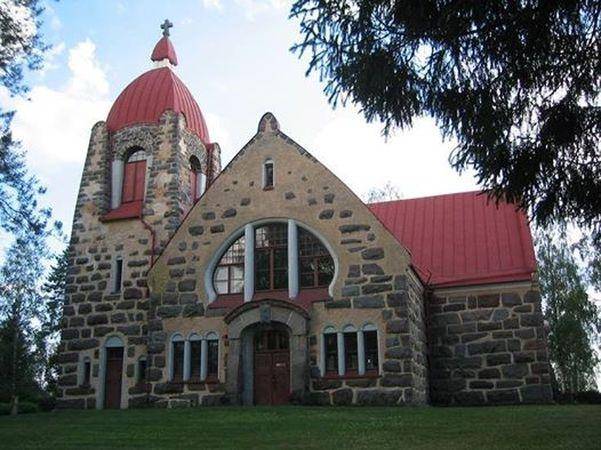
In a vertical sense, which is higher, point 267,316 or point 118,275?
point 118,275

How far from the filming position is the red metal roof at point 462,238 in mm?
20203

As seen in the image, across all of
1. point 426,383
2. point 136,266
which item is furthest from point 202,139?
point 426,383

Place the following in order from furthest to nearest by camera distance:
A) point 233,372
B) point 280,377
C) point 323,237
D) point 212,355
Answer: point 212,355, point 323,237, point 280,377, point 233,372

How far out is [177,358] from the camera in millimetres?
19109

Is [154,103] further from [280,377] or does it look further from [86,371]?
[280,377]

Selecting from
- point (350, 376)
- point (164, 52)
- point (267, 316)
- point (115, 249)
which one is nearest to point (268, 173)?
point (267, 316)

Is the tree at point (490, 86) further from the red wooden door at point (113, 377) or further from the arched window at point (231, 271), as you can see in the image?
the red wooden door at point (113, 377)

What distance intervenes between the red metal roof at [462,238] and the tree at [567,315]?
708cm

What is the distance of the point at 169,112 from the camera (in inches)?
934

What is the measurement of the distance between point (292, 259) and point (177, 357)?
453 centimetres

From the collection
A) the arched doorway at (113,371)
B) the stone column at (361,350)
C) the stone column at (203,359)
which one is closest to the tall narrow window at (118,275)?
the arched doorway at (113,371)

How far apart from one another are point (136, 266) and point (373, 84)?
54.2 feet

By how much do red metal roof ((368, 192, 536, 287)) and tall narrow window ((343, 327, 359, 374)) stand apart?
3.96 m

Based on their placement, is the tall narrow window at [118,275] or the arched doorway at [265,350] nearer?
the arched doorway at [265,350]
